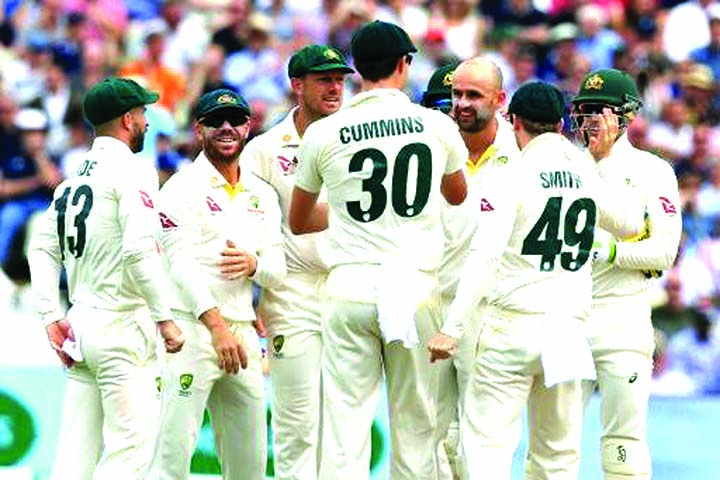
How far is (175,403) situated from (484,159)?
202cm

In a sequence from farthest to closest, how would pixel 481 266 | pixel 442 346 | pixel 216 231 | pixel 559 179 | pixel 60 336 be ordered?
pixel 216 231, pixel 60 336, pixel 559 179, pixel 481 266, pixel 442 346

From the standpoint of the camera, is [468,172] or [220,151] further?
[468,172]

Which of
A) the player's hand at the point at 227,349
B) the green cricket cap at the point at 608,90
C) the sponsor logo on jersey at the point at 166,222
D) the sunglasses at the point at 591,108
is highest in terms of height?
the green cricket cap at the point at 608,90

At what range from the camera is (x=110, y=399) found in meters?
9.33

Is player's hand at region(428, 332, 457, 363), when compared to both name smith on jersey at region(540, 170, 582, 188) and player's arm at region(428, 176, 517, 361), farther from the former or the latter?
name smith on jersey at region(540, 170, 582, 188)

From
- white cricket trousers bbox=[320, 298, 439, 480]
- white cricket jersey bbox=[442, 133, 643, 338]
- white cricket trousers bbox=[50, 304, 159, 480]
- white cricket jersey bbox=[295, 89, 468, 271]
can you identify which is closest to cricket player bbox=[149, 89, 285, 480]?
white cricket trousers bbox=[50, 304, 159, 480]

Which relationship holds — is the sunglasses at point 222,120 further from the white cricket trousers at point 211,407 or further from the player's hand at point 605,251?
the player's hand at point 605,251

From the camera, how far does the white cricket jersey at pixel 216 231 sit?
31.2ft

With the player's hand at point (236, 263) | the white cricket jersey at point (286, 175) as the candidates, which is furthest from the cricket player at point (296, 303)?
the player's hand at point (236, 263)

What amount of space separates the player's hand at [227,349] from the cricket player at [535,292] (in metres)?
1.21

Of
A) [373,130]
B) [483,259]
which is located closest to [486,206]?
[483,259]

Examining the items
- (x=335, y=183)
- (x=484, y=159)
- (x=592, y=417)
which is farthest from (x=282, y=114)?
(x=335, y=183)

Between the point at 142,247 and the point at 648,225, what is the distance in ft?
8.92

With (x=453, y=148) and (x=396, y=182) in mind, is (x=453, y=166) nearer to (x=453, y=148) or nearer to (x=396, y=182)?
(x=453, y=148)
